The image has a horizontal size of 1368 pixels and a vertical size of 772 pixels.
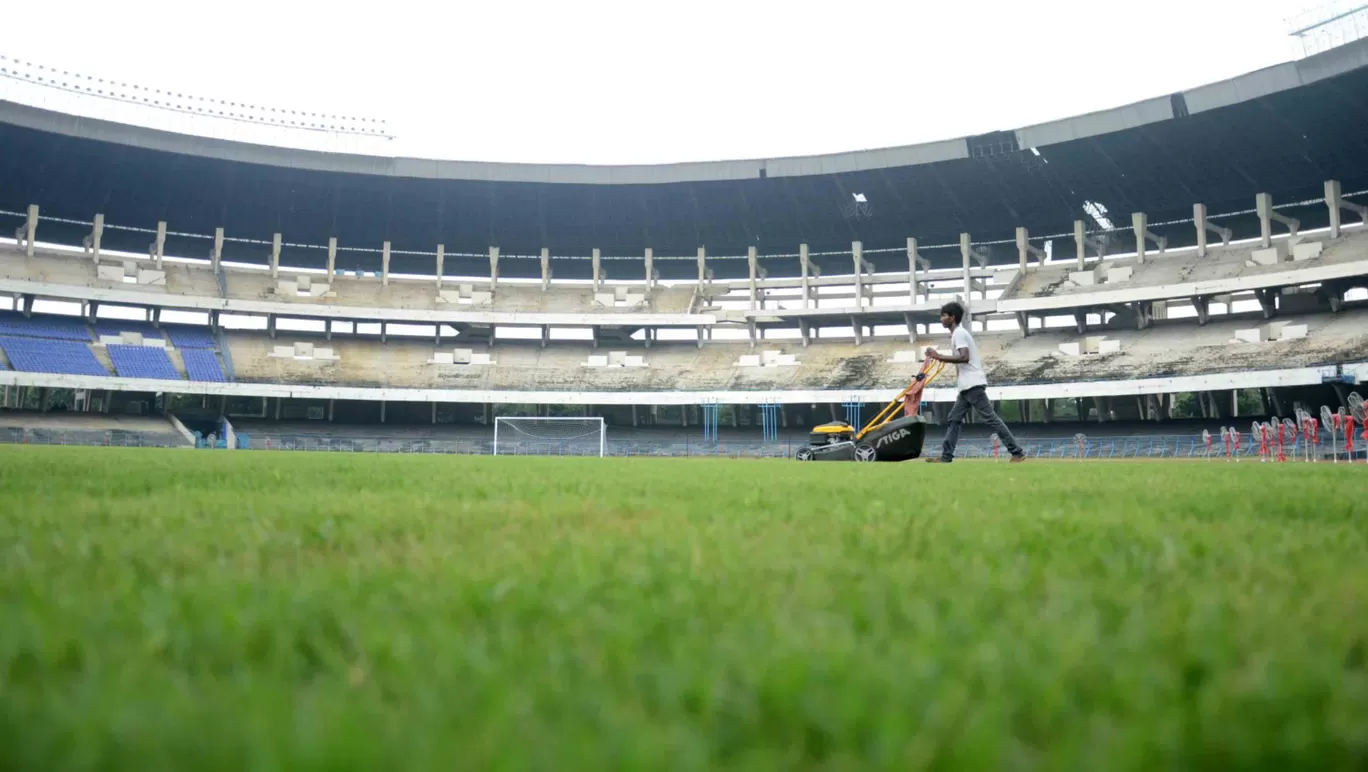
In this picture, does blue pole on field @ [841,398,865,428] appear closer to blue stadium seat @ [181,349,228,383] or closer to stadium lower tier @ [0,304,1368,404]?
stadium lower tier @ [0,304,1368,404]

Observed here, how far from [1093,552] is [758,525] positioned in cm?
100

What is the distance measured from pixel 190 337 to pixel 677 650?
42.7 meters

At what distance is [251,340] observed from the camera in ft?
128

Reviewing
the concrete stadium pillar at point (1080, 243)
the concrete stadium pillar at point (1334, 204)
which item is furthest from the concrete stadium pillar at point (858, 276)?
the concrete stadium pillar at point (1334, 204)

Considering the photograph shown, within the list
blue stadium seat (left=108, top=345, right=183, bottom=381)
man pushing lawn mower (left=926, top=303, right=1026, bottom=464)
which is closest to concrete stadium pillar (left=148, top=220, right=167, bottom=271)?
blue stadium seat (left=108, top=345, right=183, bottom=381)

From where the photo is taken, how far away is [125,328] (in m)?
37.2

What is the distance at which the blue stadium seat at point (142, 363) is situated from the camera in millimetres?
34656

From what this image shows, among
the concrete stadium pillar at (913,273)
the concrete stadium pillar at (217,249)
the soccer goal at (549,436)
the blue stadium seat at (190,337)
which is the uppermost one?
the concrete stadium pillar at (217,249)

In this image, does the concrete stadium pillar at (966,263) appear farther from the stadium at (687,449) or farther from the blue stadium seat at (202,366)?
the blue stadium seat at (202,366)

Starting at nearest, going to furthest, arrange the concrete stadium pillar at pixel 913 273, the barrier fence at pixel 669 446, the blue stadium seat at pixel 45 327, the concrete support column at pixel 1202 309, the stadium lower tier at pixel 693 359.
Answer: the barrier fence at pixel 669 446
the stadium lower tier at pixel 693 359
the concrete support column at pixel 1202 309
the blue stadium seat at pixel 45 327
the concrete stadium pillar at pixel 913 273

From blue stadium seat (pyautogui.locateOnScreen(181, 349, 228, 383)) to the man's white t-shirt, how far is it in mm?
33298

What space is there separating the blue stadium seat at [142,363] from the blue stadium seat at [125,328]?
3.70 feet

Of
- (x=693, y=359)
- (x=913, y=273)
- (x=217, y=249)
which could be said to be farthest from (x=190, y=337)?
(x=913, y=273)

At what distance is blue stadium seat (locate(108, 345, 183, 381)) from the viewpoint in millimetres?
34656
